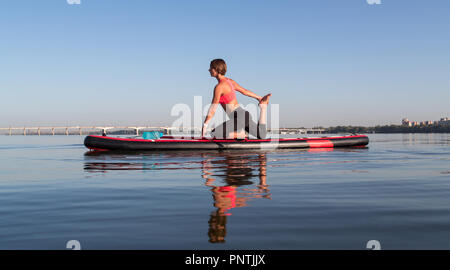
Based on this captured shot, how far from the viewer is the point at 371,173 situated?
8836 mm

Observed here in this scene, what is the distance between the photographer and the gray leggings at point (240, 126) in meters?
16.2

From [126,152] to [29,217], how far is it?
12.8m

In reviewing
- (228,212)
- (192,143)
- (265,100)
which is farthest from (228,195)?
(265,100)

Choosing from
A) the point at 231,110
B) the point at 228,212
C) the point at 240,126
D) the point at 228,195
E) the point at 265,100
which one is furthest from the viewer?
the point at 240,126

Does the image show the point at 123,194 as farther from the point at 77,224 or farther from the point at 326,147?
the point at 326,147

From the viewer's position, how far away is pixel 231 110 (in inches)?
623

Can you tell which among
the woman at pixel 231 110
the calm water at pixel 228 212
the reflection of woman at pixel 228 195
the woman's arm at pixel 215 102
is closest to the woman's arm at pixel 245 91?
the woman at pixel 231 110

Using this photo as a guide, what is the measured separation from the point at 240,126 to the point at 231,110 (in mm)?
1137

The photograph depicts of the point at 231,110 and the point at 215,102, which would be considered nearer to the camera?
the point at 215,102

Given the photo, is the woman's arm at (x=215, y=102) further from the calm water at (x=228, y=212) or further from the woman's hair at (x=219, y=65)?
the calm water at (x=228, y=212)

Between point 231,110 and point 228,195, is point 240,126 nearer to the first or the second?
point 231,110

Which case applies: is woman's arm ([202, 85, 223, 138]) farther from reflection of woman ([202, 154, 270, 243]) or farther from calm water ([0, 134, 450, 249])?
calm water ([0, 134, 450, 249])

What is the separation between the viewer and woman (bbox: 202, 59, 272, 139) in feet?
51.0
